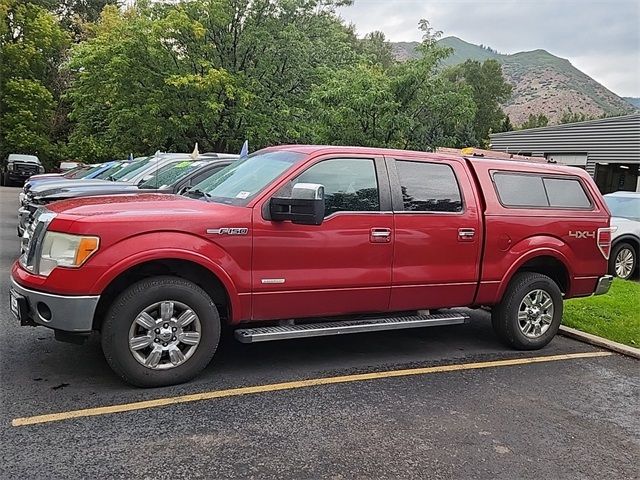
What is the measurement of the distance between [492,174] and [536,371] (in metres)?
1.96

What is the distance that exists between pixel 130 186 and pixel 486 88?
5759 centimetres

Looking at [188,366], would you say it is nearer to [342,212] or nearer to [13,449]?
[13,449]

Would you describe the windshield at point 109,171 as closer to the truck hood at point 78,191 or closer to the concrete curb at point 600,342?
the truck hood at point 78,191

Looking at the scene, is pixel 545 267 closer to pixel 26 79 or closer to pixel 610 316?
pixel 610 316

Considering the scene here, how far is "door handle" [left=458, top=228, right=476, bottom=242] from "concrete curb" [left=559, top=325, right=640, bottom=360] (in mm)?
2051

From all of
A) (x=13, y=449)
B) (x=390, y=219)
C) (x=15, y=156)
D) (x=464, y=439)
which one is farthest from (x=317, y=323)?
(x=15, y=156)

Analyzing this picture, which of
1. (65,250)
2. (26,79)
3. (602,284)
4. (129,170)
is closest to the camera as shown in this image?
(65,250)

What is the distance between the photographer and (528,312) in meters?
6.08

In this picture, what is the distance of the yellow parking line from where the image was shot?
12.9 feet

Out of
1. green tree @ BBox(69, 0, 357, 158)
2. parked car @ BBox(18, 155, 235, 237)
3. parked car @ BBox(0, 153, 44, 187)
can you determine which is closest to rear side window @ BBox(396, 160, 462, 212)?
parked car @ BBox(18, 155, 235, 237)

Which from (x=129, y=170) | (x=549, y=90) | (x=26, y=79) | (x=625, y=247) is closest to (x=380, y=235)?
(x=129, y=170)

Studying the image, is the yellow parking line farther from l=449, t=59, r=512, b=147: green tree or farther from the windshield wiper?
l=449, t=59, r=512, b=147: green tree

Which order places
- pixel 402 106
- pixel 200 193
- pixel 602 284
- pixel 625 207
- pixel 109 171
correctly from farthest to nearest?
pixel 402 106 < pixel 109 171 < pixel 625 207 < pixel 602 284 < pixel 200 193

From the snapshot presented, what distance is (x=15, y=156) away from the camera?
32.4 meters
